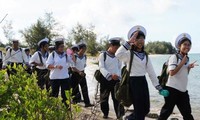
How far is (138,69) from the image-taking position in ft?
18.9

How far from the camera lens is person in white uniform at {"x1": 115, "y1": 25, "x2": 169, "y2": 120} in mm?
5656

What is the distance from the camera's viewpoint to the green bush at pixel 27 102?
8.59ft

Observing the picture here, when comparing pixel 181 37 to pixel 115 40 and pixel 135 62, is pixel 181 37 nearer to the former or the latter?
pixel 135 62

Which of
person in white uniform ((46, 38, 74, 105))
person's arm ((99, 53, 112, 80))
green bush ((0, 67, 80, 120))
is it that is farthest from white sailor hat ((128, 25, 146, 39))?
green bush ((0, 67, 80, 120))

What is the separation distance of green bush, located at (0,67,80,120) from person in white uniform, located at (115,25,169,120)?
271cm

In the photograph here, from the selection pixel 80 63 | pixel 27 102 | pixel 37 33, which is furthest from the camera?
pixel 37 33

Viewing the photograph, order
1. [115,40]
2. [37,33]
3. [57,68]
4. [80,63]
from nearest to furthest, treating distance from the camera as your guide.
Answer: [115,40]
[57,68]
[80,63]
[37,33]

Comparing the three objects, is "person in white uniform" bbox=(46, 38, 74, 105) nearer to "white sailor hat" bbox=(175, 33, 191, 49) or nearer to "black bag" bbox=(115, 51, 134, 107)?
"black bag" bbox=(115, 51, 134, 107)

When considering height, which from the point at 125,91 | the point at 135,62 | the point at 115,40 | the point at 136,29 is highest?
the point at 136,29

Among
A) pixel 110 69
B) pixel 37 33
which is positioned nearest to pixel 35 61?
pixel 110 69

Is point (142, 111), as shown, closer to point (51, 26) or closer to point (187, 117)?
point (187, 117)

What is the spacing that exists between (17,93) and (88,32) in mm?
72088

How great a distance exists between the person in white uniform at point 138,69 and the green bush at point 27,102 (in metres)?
2.71

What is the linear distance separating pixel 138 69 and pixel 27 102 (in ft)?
11.0
